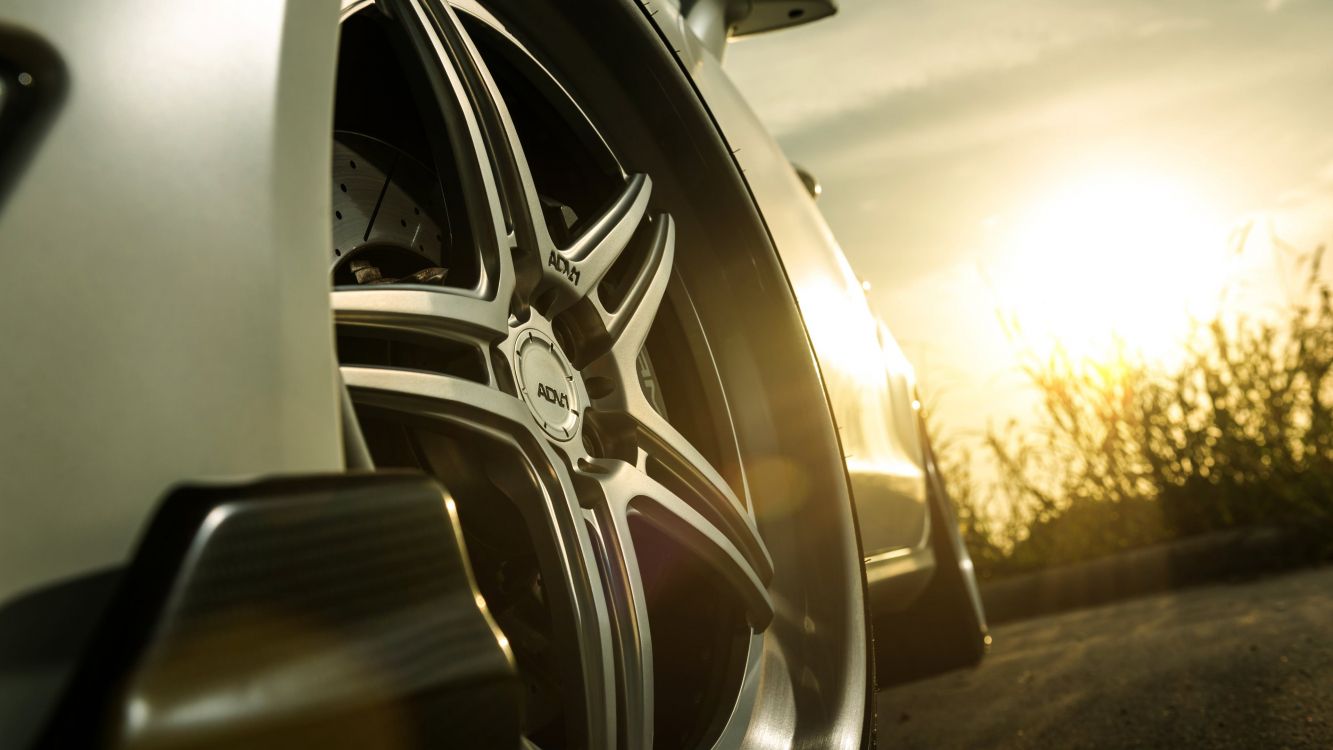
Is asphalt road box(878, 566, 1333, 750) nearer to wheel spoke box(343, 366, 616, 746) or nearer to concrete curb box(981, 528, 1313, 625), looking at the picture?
concrete curb box(981, 528, 1313, 625)

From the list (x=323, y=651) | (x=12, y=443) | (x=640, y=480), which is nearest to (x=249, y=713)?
(x=323, y=651)

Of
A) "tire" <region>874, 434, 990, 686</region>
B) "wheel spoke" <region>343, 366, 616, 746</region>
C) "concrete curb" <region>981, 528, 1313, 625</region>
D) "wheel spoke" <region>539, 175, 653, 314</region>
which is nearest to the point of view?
"wheel spoke" <region>343, 366, 616, 746</region>

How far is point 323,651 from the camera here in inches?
22.3

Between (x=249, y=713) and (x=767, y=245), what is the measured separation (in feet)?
4.38

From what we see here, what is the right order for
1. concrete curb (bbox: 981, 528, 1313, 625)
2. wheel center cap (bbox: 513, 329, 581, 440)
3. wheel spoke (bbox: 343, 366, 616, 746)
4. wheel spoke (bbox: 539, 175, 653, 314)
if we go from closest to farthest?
wheel spoke (bbox: 343, 366, 616, 746) → wheel center cap (bbox: 513, 329, 581, 440) → wheel spoke (bbox: 539, 175, 653, 314) → concrete curb (bbox: 981, 528, 1313, 625)

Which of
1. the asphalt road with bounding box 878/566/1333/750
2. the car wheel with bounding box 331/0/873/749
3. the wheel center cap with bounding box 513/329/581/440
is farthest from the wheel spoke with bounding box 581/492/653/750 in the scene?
the asphalt road with bounding box 878/566/1333/750

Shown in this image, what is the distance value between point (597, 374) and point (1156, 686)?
4.90 feet

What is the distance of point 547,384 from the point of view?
4.19ft

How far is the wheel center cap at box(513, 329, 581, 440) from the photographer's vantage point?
1.23 meters

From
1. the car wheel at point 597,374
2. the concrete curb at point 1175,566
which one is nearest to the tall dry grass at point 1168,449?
the concrete curb at point 1175,566

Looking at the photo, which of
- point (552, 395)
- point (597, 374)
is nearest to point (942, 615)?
point (597, 374)

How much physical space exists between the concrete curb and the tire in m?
1.47

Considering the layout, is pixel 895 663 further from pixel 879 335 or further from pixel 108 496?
pixel 108 496

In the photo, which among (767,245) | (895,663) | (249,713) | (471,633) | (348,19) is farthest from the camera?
(895,663)
